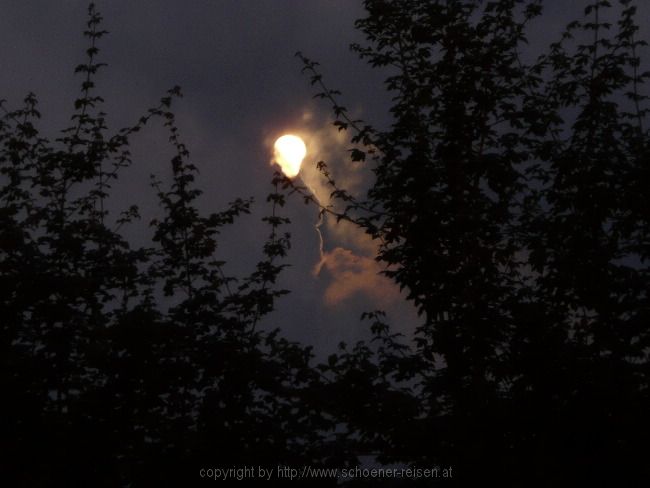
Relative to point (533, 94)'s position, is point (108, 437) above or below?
below

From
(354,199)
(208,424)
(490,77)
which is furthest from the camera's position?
(354,199)

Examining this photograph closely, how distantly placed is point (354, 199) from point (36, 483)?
429cm

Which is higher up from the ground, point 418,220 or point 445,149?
point 445,149

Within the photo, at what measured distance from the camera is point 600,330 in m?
7.02

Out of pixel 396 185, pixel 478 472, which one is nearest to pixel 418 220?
pixel 396 185

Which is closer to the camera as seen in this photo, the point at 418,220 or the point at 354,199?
the point at 418,220

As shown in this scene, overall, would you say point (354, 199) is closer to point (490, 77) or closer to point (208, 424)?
point (490, 77)

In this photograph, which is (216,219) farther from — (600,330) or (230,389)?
(600,330)

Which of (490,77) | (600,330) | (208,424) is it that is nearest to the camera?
(208,424)

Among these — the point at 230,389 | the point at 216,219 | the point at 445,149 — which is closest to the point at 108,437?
the point at 230,389

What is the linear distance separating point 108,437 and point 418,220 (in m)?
3.54

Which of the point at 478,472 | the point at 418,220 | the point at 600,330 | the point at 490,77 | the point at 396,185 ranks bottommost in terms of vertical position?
the point at 478,472

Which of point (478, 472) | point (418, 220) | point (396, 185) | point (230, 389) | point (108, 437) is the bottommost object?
point (478, 472)

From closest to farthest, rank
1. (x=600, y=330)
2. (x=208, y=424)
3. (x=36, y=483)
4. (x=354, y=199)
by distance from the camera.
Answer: (x=36, y=483) → (x=208, y=424) → (x=600, y=330) → (x=354, y=199)
